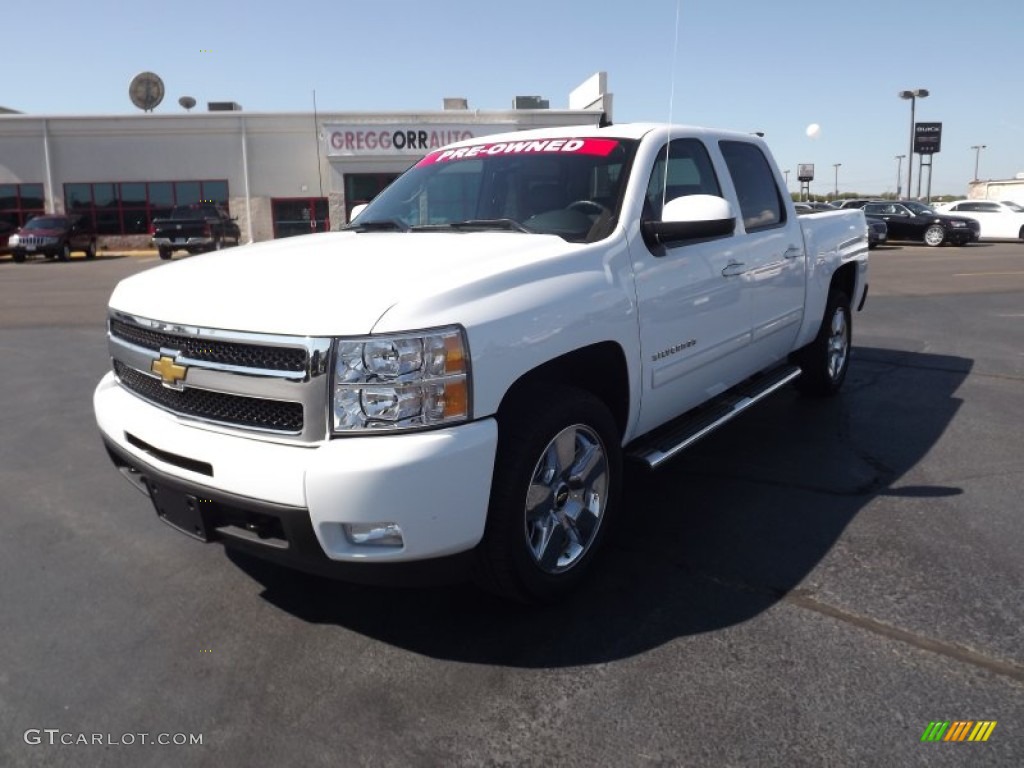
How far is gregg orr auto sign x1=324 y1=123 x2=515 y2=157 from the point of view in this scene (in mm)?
29750

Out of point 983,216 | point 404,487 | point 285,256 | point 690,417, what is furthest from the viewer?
point 983,216

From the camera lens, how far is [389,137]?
1177 inches

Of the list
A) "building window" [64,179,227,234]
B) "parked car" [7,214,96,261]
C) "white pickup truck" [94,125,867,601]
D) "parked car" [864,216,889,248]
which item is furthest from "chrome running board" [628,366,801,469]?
"building window" [64,179,227,234]

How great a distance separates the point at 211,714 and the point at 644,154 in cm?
297

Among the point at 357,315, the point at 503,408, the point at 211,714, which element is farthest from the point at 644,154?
the point at 211,714

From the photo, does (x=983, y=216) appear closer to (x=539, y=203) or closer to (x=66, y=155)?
(x=539, y=203)

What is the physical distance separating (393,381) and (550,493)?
2.87ft

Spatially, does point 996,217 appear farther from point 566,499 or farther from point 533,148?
point 566,499

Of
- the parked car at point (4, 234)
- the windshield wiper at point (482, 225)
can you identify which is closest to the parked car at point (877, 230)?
the windshield wiper at point (482, 225)

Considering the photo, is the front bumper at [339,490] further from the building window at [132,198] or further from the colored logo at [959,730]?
the building window at [132,198]

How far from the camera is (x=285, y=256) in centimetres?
330

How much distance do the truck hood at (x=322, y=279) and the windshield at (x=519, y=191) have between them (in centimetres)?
→ 26

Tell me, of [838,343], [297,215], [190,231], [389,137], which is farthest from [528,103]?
[838,343]

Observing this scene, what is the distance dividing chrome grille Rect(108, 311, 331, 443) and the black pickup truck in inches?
975
